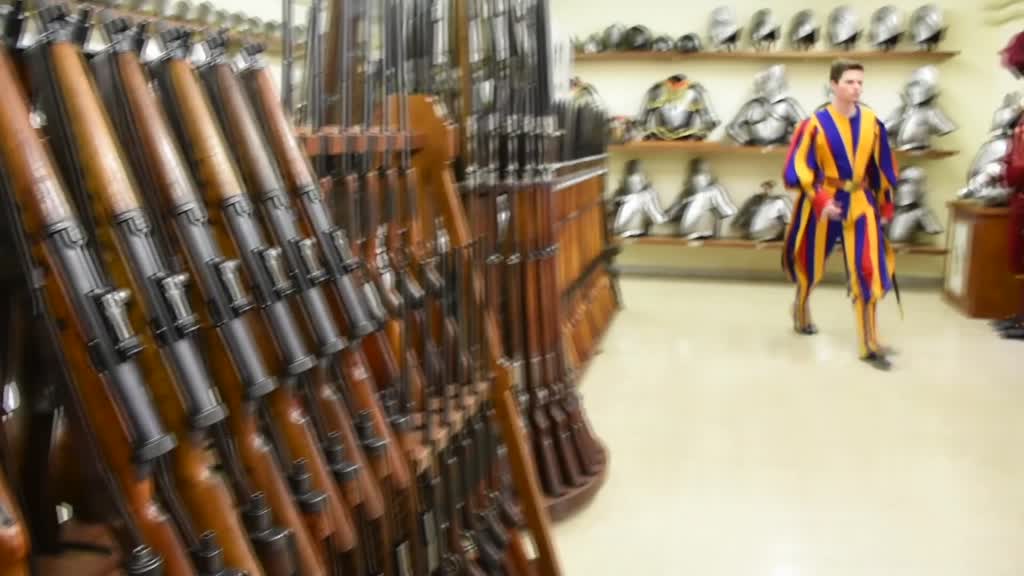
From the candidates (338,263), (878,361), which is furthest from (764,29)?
(338,263)

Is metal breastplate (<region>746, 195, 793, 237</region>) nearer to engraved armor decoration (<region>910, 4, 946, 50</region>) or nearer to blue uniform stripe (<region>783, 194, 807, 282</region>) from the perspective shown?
engraved armor decoration (<region>910, 4, 946, 50</region>)

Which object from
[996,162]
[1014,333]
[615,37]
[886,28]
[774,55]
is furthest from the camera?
[615,37]

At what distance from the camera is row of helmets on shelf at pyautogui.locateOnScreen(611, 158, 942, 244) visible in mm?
6391

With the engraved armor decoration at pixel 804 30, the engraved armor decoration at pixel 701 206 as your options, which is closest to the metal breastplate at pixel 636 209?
the engraved armor decoration at pixel 701 206

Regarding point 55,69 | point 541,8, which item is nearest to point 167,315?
point 55,69

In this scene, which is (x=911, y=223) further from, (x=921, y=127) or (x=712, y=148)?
(x=712, y=148)

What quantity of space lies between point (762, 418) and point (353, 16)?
2.52 m

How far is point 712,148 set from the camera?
6664 millimetres

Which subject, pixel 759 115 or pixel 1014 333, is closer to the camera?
pixel 1014 333

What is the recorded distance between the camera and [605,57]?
7.02 metres

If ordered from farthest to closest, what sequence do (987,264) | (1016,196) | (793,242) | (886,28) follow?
(886,28)
(987,264)
(1016,196)
(793,242)

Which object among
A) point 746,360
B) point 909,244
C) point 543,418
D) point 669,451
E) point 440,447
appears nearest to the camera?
point 440,447

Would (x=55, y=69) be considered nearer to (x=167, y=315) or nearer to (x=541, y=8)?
(x=167, y=315)

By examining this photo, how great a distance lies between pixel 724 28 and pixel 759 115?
2.45 ft
